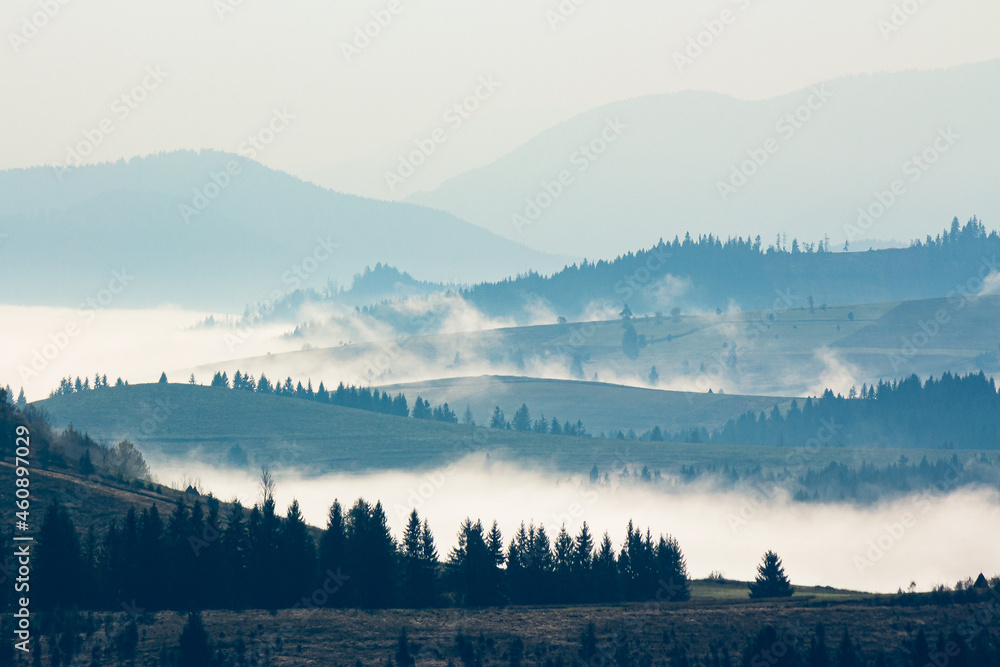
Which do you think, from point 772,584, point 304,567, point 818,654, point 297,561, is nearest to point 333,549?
point 297,561

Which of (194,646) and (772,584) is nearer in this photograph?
(194,646)

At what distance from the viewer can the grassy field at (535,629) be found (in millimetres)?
121500

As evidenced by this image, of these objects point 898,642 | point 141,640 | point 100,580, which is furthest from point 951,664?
point 100,580

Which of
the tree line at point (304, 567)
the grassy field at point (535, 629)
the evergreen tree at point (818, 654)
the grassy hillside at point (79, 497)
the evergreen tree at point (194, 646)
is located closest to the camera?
the evergreen tree at point (818, 654)

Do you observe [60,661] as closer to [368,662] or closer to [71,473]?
[368,662]

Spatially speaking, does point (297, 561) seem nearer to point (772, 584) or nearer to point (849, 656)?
point (772, 584)

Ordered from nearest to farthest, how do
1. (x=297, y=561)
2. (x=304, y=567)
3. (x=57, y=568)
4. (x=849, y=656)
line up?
(x=849, y=656), (x=57, y=568), (x=304, y=567), (x=297, y=561)

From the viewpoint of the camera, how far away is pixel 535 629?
422 ft

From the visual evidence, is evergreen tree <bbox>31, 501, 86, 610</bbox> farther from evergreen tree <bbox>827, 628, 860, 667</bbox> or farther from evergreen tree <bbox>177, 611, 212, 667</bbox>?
evergreen tree <bbox>827, 628, 860, 667</bbox>

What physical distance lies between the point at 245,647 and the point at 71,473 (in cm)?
6131

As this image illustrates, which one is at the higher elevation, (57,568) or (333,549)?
(333,549)

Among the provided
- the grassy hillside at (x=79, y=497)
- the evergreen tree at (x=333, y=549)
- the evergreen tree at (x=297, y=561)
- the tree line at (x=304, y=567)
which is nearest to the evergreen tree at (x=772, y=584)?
the tree line at (x=304, y=567)

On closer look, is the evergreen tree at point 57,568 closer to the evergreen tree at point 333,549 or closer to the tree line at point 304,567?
the tree line at point 304,567

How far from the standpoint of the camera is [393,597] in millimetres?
143250
